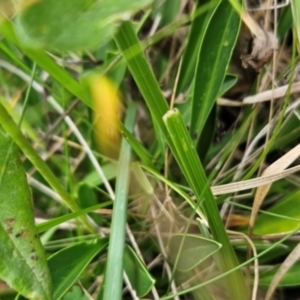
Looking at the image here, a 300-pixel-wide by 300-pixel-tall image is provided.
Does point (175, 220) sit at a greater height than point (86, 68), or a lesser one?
lesser

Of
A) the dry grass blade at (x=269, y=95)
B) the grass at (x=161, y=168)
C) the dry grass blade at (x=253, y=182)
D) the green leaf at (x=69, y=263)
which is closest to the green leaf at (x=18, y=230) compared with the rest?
the grass at (x=161, y=168)

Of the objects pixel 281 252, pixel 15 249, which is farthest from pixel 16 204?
pixel 281 252

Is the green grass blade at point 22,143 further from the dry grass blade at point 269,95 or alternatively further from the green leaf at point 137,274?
the dry grass blade at point 269,95

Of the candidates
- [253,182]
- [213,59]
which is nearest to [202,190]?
[253,182]

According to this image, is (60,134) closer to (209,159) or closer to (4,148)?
(209,159)

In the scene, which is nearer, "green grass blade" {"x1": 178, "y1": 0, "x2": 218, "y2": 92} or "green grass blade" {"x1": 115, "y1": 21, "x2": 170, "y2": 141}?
"green grass blade" {"x1": 115, "y1": 21, "x2": 170, "y2": 141}

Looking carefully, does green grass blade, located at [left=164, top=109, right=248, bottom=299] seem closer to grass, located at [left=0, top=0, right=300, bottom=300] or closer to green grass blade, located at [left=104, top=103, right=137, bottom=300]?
grass, located at [left=0, top=0, right=300, bottom=300]

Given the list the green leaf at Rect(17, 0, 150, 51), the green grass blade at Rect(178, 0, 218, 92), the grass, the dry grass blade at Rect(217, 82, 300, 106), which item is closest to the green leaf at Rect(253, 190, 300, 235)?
the grass
